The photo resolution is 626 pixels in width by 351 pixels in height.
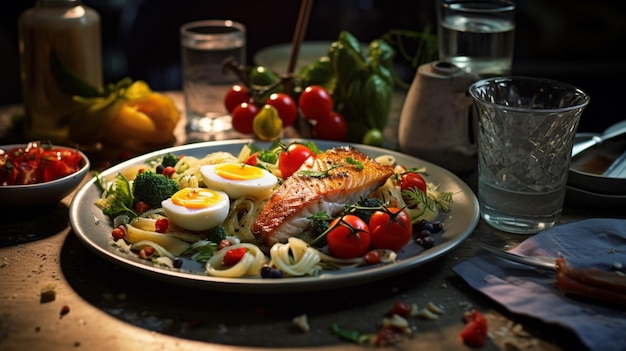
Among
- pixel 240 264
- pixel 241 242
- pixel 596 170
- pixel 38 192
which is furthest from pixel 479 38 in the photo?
pixel 38 192

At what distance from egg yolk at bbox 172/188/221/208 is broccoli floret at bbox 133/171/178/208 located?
0.15 m

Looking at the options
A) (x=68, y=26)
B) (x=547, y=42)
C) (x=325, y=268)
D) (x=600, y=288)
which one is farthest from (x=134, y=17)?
(x=600, y=288)

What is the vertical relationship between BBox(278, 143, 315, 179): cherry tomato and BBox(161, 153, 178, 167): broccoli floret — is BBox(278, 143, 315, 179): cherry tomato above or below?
above

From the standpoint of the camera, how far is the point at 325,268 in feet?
8.88

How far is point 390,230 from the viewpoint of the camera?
9.14 ft

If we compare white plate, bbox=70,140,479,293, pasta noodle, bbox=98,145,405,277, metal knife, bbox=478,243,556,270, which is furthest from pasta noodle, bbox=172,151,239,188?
metal knife, bbox=478,243,556,270

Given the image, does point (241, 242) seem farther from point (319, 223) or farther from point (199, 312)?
point (199, 312)

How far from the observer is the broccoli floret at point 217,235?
2875mm

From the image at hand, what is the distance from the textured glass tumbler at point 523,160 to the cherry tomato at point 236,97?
1.60 meters

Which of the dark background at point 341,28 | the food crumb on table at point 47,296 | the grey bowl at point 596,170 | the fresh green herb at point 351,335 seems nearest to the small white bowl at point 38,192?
the food crumb on table at point 47,296

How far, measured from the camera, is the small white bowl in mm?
3145

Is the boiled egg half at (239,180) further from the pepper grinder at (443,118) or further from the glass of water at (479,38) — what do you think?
the glass of water at (479,38)

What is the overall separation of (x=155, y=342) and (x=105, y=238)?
681 mm

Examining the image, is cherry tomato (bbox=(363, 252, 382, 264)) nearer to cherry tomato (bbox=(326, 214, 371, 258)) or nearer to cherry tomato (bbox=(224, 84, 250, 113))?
cherry tomato (bbox=(326, 214, 371, 258))
